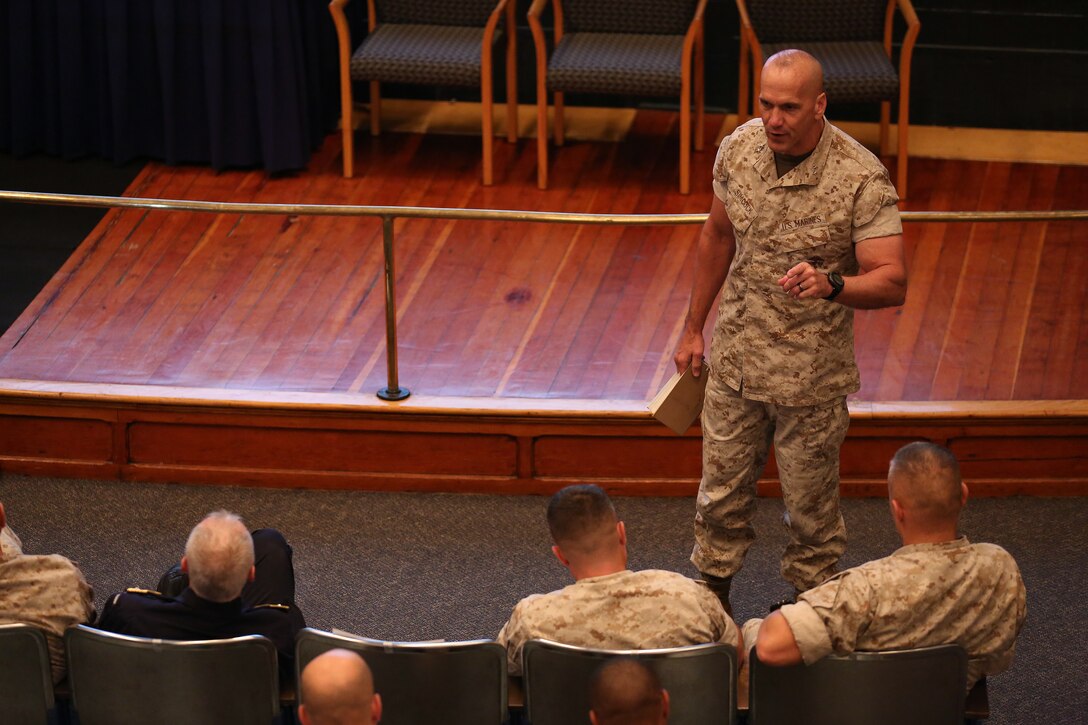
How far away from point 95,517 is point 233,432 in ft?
1.51

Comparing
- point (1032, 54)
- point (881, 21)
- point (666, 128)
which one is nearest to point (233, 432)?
point (666, 128)

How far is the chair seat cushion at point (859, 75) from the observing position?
5.63 m

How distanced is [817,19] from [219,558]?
157 inches

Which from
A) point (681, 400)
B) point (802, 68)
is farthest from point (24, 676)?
point (802, 68)

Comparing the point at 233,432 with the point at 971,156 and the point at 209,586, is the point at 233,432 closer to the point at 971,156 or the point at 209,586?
the point at 209,586

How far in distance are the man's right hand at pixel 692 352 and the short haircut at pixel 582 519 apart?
762 millimetres

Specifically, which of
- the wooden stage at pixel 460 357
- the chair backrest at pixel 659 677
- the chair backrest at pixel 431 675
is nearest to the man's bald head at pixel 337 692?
the chair backrest at pixel 431 675

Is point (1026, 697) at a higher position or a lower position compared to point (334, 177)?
lower

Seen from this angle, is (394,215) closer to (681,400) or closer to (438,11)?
(681,400)

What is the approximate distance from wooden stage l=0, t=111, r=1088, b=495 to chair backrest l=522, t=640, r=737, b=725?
5.25 feet

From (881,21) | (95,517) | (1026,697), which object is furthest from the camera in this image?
(881,21)

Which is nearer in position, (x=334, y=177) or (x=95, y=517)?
(x=95, y=517)

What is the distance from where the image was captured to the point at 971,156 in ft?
20.2

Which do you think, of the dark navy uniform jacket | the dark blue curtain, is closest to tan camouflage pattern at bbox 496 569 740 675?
the dark navy uniform jacket
